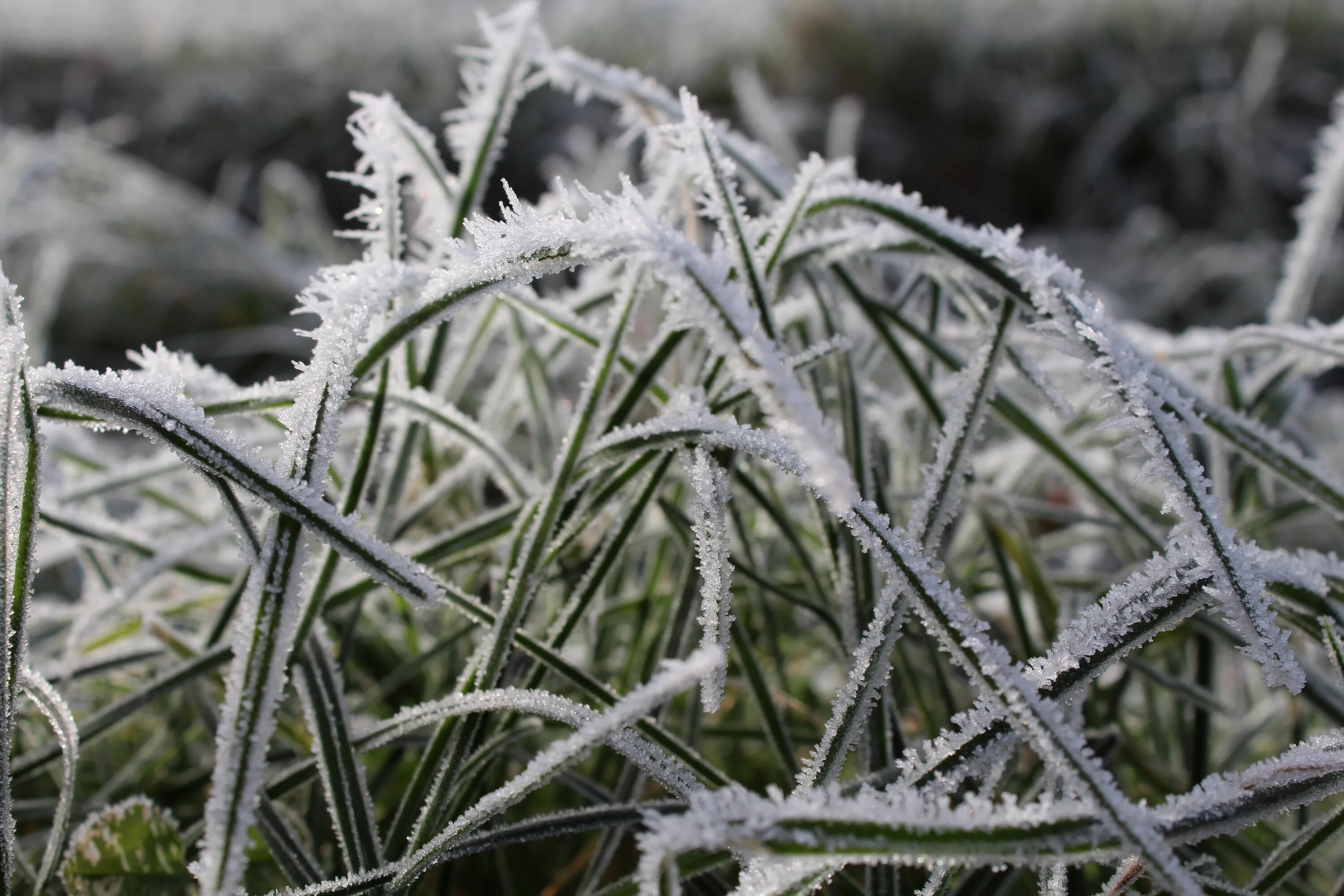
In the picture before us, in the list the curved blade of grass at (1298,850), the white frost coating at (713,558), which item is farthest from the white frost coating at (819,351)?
the curved blade of grass at (1298,850)

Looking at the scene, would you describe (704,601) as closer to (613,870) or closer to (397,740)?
(397,740)

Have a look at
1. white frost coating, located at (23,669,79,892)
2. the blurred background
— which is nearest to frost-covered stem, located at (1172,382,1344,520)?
white frost coating, located at (23,669,79,892)

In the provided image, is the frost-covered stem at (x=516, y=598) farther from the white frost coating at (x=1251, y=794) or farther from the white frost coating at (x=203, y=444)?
the white frost coating at (x=1251, y=794)

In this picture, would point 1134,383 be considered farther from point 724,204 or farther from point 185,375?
point 185,375

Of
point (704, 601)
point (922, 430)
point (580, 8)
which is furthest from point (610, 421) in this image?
point (580, 8)

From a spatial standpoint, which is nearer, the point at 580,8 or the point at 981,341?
the point at 981,341

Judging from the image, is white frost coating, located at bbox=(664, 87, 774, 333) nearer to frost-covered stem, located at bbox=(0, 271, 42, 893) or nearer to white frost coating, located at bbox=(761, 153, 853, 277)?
white frost coating, located at bbox=(761, 153, 853, 277)
